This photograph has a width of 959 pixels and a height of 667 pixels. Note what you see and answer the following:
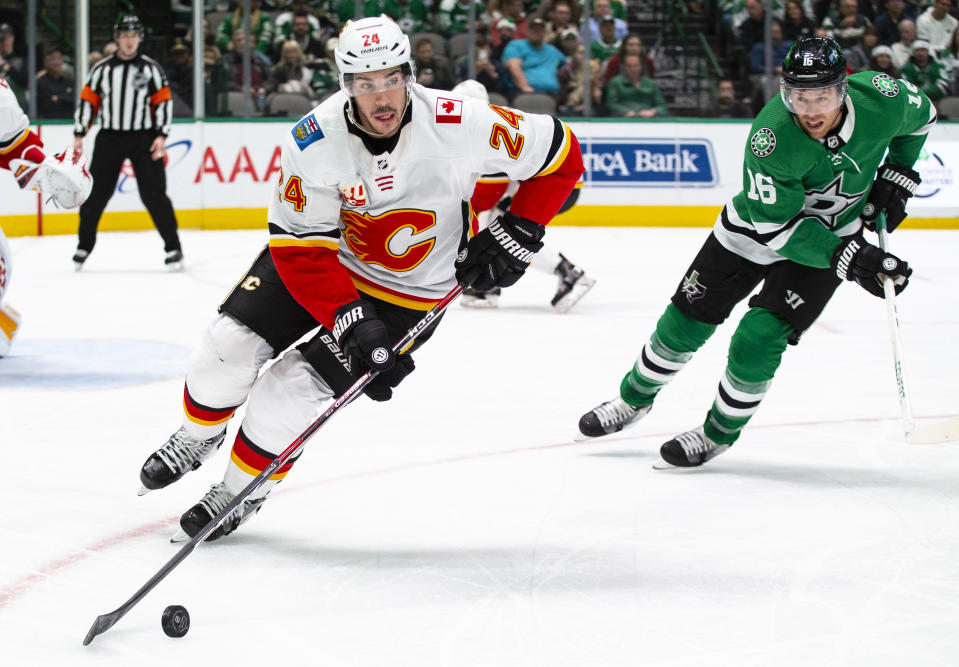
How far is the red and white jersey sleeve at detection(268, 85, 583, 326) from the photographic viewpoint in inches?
94.0

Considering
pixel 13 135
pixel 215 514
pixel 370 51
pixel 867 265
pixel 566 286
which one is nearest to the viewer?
pixel 370 51

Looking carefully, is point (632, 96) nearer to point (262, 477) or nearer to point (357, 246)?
point (357, 246)

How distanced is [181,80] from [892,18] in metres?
5.63

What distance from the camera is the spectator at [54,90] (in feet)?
28.5

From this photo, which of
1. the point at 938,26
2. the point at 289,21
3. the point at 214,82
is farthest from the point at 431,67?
the point at 938,26

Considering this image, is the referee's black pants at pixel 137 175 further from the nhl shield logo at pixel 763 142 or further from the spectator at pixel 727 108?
the nhl shield logo at pixel 763 142

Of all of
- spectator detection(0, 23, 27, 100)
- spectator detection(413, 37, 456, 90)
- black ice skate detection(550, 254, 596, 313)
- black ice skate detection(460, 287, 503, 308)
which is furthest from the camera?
spectator detection(413, 37, 456, 90)

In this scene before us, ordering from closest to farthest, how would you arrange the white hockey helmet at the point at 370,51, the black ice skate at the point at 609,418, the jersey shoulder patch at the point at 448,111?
the white hockey helmet at the point at 370,51, the jersey shoulder patch at the point at 448,111, the black ice skate at the point at 609,418

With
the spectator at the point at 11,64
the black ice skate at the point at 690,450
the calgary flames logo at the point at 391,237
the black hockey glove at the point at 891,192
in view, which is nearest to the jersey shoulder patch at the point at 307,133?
the calgary flames logo at the point at 391,237

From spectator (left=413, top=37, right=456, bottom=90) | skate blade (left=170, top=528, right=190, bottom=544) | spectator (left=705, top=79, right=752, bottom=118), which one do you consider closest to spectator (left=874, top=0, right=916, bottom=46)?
spectator (left=705, top=79, right=752, bottom=118)

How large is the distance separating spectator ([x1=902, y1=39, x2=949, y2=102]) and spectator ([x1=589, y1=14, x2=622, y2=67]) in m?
2.29

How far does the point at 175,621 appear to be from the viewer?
205 centimetres

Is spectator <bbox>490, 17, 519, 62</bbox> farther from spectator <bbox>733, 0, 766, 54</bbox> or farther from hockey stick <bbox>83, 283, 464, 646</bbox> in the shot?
hockey stick <bbox>83, 283, 464, 646</bbox>

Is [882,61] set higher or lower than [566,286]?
higher
